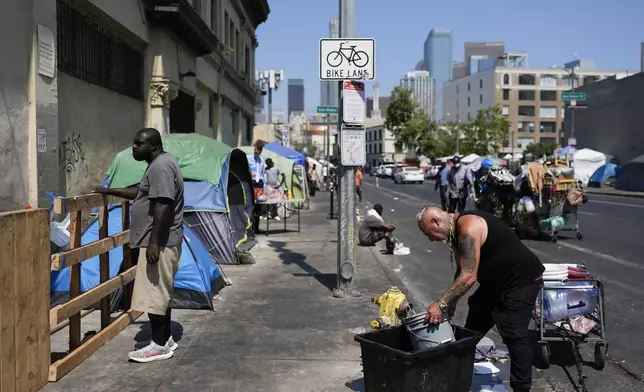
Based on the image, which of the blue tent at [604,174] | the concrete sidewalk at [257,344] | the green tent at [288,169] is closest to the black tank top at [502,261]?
the concrete sidewalk at [257,344]

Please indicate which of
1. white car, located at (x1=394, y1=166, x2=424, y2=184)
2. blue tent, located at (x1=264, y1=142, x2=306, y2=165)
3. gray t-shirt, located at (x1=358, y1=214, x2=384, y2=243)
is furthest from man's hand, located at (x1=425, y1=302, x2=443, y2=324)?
white car, located at (x1=394, y1=166, x2=424, y2=184)

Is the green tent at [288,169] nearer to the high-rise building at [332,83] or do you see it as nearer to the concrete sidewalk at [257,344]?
the high-rise building at [332,83]

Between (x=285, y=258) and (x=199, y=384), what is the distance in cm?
632

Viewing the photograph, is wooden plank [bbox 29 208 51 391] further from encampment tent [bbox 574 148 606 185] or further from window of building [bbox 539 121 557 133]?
window of building [bbox 539 121 557 133]

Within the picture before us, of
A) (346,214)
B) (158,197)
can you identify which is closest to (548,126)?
(346,214)

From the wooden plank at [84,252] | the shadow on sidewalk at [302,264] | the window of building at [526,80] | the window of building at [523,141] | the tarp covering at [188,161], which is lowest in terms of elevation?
the shadow on sidewalk at [302,264]

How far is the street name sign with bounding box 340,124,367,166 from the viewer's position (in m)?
7.79

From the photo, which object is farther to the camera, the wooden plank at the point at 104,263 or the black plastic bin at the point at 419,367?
the wooden plank at the point at 104,263

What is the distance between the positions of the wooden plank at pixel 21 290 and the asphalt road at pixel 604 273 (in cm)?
393

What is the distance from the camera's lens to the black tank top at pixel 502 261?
413 centimetres

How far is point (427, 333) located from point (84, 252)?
9.47 feet

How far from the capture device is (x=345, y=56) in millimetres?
7789

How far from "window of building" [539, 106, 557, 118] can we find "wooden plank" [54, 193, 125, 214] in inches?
4157

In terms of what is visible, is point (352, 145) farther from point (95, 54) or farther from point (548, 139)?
point (548, 139)
